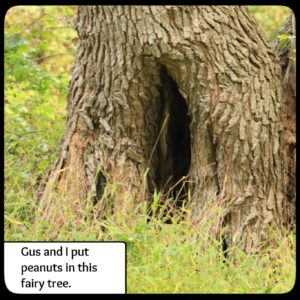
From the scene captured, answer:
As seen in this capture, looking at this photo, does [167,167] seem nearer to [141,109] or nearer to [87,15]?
[141,109]

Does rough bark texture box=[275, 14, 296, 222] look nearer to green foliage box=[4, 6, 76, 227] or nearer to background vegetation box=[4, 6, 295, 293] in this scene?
background vegetation box=[4, 6, 295, 293]

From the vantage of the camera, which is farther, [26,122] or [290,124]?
[26,122]

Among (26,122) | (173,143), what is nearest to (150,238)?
(173,143)

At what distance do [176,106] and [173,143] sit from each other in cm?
30

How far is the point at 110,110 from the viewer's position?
14.4 ft

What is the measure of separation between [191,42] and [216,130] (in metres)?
0.62

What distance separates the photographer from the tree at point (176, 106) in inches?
162

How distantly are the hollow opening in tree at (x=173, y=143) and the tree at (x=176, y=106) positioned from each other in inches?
0.8

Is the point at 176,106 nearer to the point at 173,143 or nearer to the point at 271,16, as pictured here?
the point at 173,143

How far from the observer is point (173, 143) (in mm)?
4805

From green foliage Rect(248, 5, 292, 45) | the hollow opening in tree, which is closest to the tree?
the hollow opening in tree

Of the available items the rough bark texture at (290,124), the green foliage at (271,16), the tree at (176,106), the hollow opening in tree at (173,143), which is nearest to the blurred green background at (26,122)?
the tree at (176,106)

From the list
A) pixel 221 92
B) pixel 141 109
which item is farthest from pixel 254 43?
pixel 141 109

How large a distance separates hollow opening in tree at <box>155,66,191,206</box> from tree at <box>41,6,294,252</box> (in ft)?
0.07
